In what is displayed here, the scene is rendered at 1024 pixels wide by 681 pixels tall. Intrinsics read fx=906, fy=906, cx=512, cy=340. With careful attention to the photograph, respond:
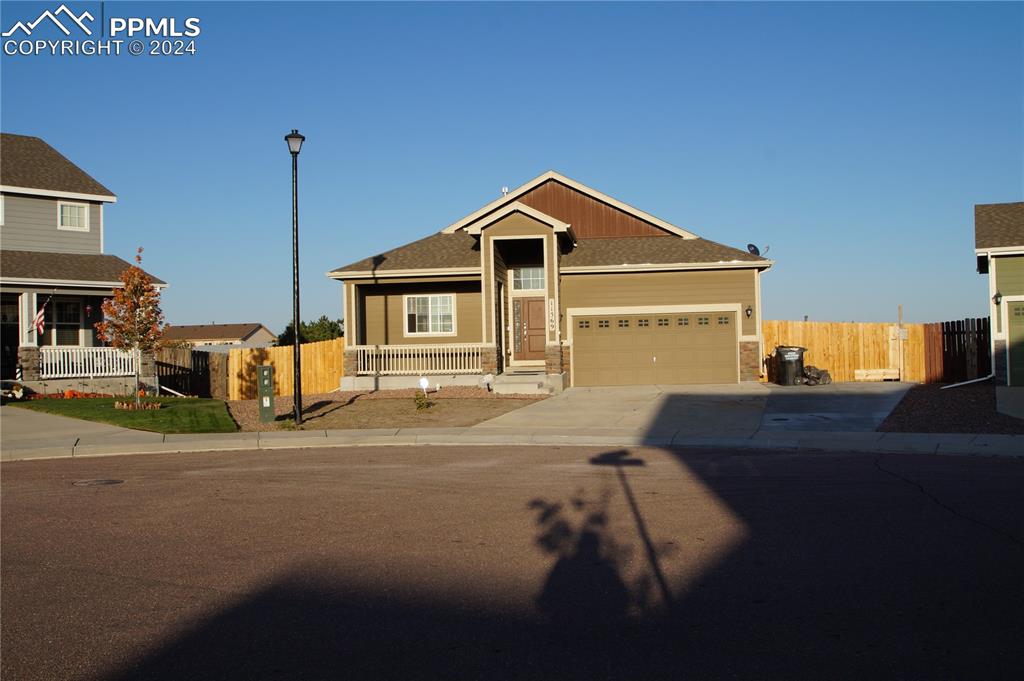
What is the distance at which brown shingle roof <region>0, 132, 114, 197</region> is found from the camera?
2917 centimetres

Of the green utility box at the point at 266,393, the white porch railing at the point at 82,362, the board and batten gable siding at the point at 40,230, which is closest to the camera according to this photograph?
the green utility box at the point at 266,393

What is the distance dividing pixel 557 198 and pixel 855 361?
36.3 ft

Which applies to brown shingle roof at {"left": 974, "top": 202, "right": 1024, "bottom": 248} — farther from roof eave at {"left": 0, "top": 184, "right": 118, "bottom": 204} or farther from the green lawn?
roof eave at {"left": 0, "top": 184, "right": 118, "bottom": 204}

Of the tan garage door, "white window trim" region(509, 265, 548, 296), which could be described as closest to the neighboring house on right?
the tan garage door

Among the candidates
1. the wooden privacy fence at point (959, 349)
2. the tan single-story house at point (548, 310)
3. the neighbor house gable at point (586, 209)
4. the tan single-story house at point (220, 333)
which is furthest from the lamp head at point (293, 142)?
the tan single-story house at point (220, 333)

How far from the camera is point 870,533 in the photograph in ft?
27.1

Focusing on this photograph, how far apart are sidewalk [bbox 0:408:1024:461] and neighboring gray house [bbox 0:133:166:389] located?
9.64 meters

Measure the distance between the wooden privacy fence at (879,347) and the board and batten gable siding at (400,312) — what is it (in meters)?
9.31

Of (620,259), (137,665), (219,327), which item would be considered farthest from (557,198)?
(219,327)

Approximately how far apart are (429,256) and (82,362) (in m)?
11.1

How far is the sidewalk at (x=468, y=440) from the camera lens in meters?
14.5

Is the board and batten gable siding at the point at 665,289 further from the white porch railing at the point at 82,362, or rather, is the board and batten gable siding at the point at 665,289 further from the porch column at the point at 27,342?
the porch column at the point at 27,342

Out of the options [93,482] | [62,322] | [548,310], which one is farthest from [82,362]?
[93,482]

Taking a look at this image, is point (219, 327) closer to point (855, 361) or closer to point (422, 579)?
point (855, 361)
